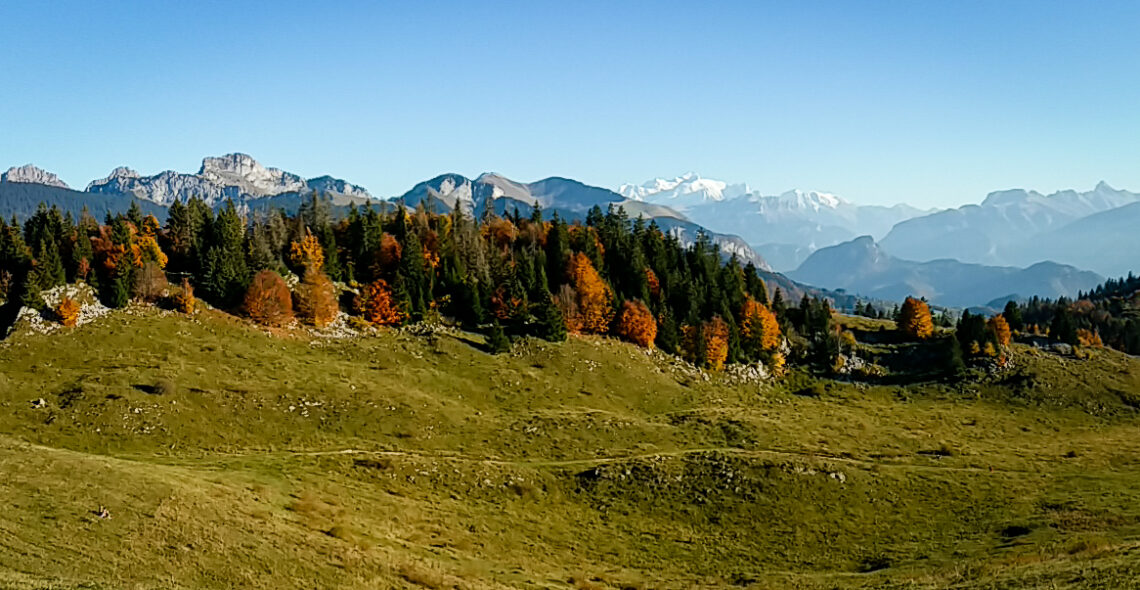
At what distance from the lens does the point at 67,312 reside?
7856 cm

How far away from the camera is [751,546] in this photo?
50.2 metres

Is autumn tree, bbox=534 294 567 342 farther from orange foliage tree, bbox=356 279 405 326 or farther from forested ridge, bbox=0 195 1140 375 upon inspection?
orange foliage tree, bbox=356 279 405 326

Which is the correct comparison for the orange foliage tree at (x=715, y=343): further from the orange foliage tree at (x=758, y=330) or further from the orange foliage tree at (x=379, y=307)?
the orange foliage tree at (x=379, y=307)

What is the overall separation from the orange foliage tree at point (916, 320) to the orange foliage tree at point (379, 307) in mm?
99315

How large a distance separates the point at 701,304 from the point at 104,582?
110 m

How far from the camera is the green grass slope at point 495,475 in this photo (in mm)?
34938

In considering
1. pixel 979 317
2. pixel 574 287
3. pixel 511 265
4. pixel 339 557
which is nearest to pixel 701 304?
pixel 574 287

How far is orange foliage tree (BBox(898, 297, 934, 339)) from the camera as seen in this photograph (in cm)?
13800

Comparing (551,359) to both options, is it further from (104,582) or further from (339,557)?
(104,582)

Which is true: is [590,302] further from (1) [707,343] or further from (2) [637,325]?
(1) [707,343]

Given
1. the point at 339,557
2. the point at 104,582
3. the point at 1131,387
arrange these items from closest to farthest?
the point at 104,582
the point at 339,557
the point at 1131,387

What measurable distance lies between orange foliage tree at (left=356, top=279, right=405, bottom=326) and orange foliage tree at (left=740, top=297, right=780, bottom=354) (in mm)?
60402

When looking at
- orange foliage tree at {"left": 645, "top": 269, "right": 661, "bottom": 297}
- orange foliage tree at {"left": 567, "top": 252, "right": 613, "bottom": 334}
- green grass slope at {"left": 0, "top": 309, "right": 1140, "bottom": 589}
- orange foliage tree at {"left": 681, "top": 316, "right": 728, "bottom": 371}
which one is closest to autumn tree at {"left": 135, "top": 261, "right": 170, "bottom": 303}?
green grass slope at {"left": 0, "top": 309, "right": 1140, "bottom": 589}

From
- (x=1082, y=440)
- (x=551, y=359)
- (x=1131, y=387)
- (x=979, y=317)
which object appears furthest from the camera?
(x=979, y=317)
